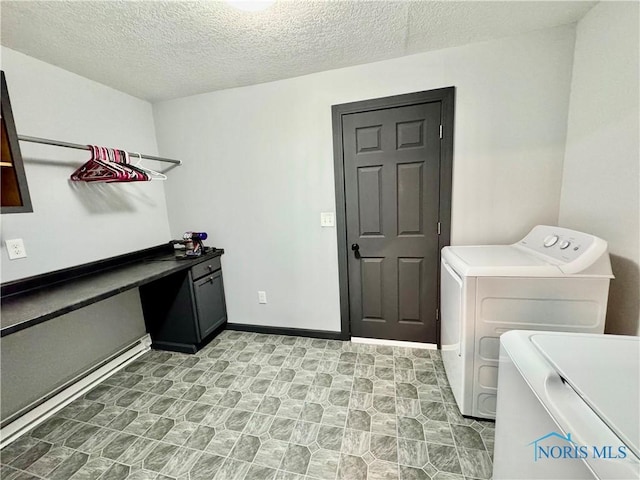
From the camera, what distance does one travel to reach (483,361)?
147 centimetres

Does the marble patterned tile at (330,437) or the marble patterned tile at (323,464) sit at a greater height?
the marble patterned tile at (330,437)

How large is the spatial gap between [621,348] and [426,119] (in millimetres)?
1706

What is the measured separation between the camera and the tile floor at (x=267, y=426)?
136 cm

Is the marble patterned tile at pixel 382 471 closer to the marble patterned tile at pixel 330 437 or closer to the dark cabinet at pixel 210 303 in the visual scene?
the marble patterned tile at pixel 330 437

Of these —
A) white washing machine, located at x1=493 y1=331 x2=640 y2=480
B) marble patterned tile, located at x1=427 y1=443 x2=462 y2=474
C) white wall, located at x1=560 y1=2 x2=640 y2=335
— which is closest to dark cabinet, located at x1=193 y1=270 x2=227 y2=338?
marble patterned tile, located at x1=427 y1=443 x2=462 y2=474

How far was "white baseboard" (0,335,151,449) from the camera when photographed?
5.32 ft

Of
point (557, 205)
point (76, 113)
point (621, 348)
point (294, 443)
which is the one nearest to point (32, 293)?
point (76, 113)

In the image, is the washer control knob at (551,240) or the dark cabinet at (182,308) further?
the dark cabinet at (182,308)

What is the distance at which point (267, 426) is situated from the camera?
160 centimetres

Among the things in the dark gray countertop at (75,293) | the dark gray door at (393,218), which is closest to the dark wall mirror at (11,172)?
the dark gray countertop at (75,293)

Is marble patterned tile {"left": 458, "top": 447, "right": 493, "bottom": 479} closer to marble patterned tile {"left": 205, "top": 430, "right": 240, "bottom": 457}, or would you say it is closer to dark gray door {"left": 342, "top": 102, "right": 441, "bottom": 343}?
dark gray door {"left": 342, "top": 102, "right": 441, "bottom": 343}

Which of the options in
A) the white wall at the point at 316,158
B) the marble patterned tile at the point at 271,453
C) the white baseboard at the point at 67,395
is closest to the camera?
the marble patterned tile at the point at 271,453

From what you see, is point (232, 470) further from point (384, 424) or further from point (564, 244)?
point (564, 244)

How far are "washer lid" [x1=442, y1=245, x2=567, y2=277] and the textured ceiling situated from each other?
138 centimetres
